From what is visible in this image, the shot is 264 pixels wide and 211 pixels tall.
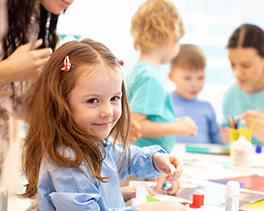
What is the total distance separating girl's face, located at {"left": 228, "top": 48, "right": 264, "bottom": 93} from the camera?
1.93 metres

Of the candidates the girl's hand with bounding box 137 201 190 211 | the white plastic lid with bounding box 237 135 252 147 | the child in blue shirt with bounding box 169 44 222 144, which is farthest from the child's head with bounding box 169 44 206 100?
the girl's hand with bounding box 137 201 190 211

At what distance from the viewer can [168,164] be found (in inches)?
31.9

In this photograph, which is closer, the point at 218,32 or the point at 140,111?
the point at 140,111

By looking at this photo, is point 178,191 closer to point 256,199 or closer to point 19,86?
point 256,199

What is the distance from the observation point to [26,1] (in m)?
1.11

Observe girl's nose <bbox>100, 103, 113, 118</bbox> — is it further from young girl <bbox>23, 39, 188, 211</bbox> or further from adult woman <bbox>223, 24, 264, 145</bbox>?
adult woman <bbox>223, 24, 264, 145</bbox>

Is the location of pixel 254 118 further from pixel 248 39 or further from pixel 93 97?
pixel 93 97

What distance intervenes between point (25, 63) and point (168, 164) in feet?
1.74

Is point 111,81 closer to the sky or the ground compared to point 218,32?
closer to the ground

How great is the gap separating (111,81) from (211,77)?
2176 millimetres

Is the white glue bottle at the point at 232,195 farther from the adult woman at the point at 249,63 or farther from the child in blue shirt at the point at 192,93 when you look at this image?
the child in blue shirt at the point at 192,93

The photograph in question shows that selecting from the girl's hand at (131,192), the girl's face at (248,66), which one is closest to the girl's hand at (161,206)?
the girl's hand at (131,192)

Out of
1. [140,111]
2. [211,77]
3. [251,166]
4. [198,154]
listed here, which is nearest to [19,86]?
[140,111]

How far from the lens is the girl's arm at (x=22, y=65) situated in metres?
0.95
